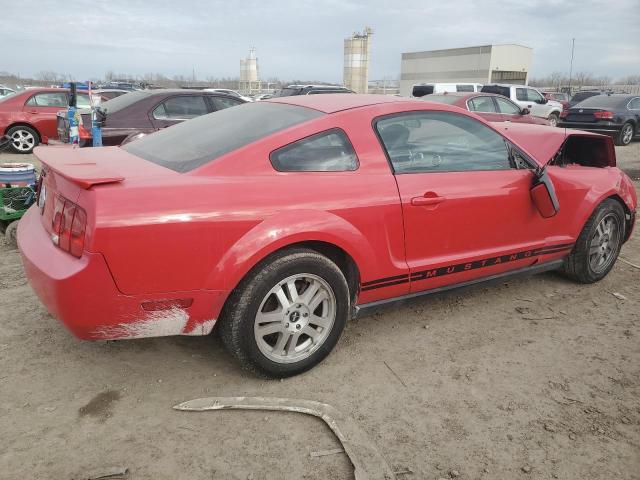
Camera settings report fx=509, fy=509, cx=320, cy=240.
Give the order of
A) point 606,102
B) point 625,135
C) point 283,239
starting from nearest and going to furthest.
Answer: point 283,239, point 625,135, point 606,102

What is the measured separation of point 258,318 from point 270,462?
70 centimetres

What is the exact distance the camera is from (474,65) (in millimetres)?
55125

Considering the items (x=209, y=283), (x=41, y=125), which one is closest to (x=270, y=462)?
(x=209, y=283)

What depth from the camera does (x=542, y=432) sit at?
2.40 m

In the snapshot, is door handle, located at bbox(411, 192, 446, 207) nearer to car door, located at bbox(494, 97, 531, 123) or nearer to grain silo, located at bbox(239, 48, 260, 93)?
car door, located at bbox(494, 97, 531, 123)

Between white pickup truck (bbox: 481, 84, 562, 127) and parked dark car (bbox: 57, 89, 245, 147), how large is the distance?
37.4 feet

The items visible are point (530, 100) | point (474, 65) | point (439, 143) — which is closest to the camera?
point (439, 143)

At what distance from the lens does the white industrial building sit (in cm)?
5272

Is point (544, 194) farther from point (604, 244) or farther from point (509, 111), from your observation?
point (509, 111)

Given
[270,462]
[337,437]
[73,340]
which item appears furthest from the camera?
[73,340]

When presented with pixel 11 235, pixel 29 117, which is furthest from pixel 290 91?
pixel 11 235

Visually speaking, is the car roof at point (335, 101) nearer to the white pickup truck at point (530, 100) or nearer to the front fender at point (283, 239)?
the front fender at point (283, 239)

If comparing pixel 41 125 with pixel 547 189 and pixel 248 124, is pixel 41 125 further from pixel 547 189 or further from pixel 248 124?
pixel 547 189

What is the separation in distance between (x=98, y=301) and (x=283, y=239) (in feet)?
2.90
